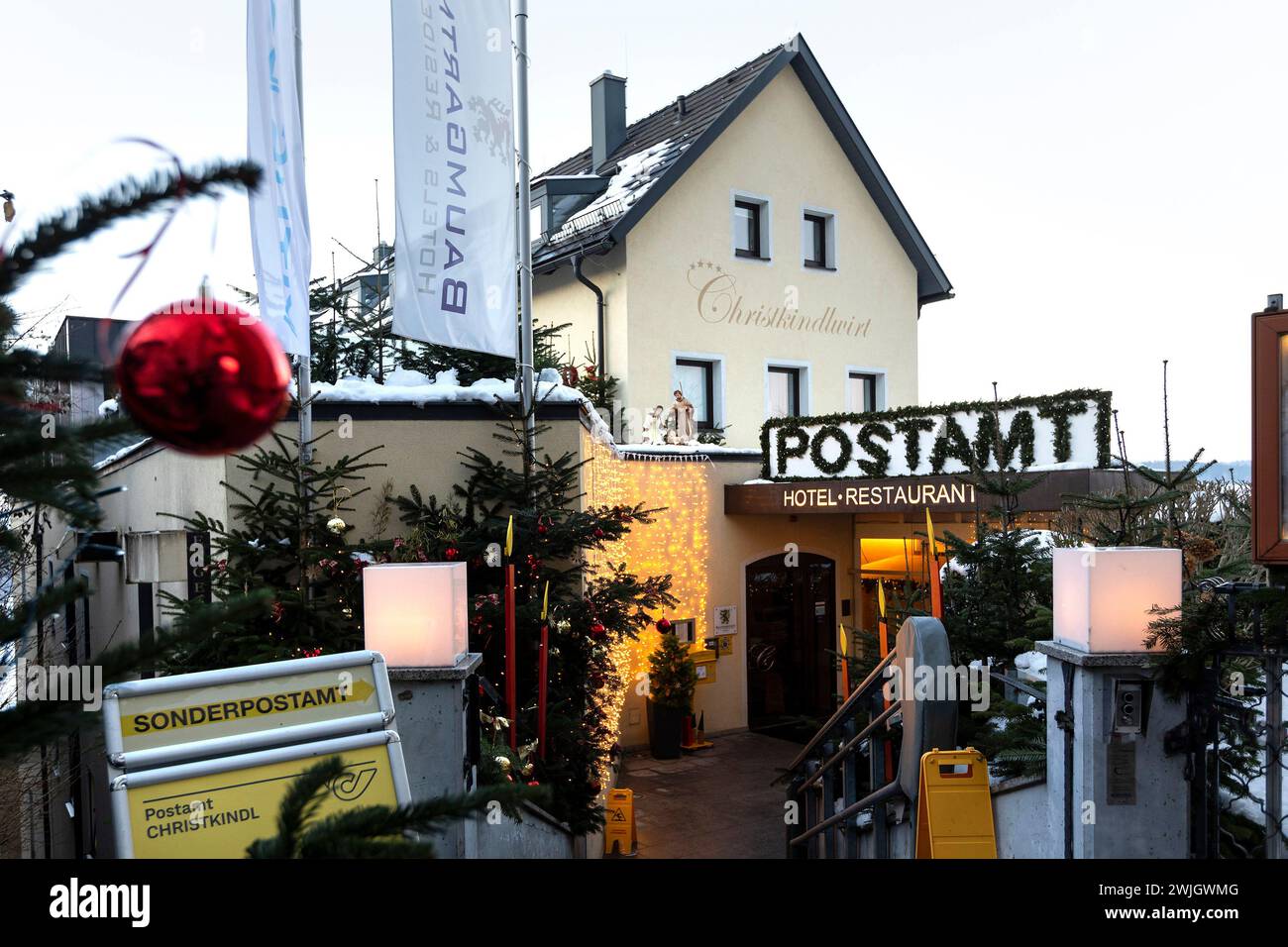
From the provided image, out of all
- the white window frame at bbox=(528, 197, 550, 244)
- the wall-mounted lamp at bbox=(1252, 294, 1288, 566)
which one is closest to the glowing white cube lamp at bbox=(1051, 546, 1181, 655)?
the wall-mounted lamp at bbox=(1252, 294, 1288, 566)

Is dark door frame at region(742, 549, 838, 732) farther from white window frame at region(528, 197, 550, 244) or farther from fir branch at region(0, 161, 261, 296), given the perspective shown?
fir branch at region(0, 161, 261, 296)

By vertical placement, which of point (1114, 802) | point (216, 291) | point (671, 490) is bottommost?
point (1114, 802)

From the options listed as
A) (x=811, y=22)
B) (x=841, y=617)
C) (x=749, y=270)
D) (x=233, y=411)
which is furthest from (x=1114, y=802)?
(x=811, y=22)

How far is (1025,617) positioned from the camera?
5.96 metres

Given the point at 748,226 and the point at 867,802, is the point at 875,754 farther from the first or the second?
the point at 748,226

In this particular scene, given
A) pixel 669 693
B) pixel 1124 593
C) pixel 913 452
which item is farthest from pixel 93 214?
pixel 669 693

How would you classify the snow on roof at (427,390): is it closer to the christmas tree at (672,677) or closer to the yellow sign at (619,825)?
the yellow sign at (619,825)

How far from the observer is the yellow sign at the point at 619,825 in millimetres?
8281

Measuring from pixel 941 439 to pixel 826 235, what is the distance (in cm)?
622

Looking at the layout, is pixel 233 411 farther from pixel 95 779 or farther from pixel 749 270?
pixel 749 270

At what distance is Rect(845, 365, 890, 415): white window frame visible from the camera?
53.0 feet

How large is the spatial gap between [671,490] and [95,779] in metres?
7.29

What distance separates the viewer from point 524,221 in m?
8.27

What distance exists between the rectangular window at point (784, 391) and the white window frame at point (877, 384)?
971 millimetres
